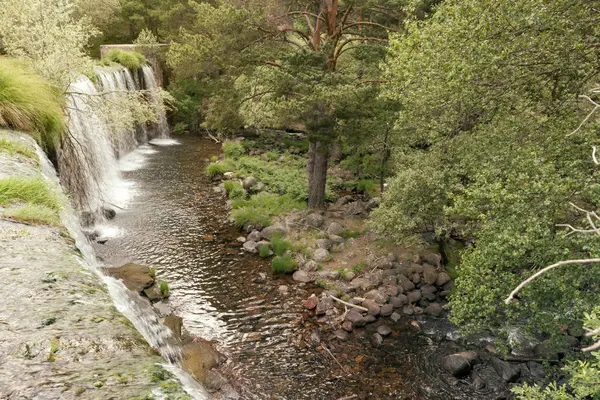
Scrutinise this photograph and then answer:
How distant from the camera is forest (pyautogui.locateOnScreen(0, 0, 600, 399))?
23.0ft

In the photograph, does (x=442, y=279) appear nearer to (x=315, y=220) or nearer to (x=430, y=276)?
(x=430, y=276)

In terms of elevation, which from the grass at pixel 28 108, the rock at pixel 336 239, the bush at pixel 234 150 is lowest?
the rock at pixel 336 239

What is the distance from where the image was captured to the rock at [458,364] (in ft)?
31.7

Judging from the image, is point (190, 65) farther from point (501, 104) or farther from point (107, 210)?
point (501, 104)

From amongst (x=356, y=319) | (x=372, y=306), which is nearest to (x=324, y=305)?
(x=356, y=319)

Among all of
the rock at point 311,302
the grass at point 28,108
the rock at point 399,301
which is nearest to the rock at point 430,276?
the rock at point 399,301

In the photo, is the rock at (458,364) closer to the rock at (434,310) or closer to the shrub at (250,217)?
the rock at (434,310)

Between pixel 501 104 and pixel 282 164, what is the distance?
16.8 m

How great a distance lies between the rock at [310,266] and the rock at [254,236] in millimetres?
2677

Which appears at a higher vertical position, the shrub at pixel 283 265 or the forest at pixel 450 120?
the forest at pixel 450 120

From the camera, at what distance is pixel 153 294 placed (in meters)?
11.8

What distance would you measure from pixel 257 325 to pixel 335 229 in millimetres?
6133

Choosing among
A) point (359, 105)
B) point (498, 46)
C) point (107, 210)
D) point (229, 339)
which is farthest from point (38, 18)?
point (498, 46)

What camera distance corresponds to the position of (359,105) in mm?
13883
